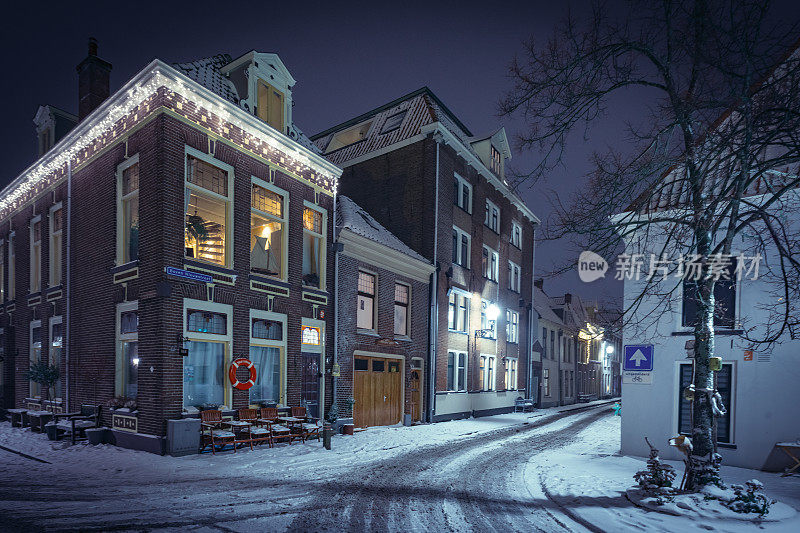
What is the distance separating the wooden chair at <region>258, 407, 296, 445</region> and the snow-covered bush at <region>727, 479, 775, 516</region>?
9621 mm

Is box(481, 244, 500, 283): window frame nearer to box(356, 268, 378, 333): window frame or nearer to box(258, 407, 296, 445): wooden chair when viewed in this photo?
box(356, 268, 378, 333): window frame

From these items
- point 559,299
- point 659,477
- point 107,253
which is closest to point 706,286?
point 659,477

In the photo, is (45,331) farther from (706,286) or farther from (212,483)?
(706,286)

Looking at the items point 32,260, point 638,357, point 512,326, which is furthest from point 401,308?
point 32,260

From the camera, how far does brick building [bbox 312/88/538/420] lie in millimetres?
20578

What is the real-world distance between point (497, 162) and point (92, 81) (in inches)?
761

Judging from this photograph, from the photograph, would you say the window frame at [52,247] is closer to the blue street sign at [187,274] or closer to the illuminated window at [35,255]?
the illuminated window at [35,255]

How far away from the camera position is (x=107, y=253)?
12.9 metres

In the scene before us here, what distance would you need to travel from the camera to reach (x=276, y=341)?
13.9m

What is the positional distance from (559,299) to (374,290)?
3158 cm

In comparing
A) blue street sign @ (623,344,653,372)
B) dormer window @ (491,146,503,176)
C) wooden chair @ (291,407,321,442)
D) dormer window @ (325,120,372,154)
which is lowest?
wooden chair @ (291,407,321,442)

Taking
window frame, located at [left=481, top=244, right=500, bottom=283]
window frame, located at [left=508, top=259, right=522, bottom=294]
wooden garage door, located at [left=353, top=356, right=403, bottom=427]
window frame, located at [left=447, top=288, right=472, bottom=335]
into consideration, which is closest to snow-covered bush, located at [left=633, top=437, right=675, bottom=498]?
wooden garage door, located at [left=353, top=356, right=403, bottom=427]

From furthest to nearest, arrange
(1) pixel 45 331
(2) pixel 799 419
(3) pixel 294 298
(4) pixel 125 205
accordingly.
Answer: (1) pixel 45 331, (3) pixel 294 298, (4) pixel 125 205, (2) pixel 799 419

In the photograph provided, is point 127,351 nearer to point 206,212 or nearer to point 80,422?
point 80,422
